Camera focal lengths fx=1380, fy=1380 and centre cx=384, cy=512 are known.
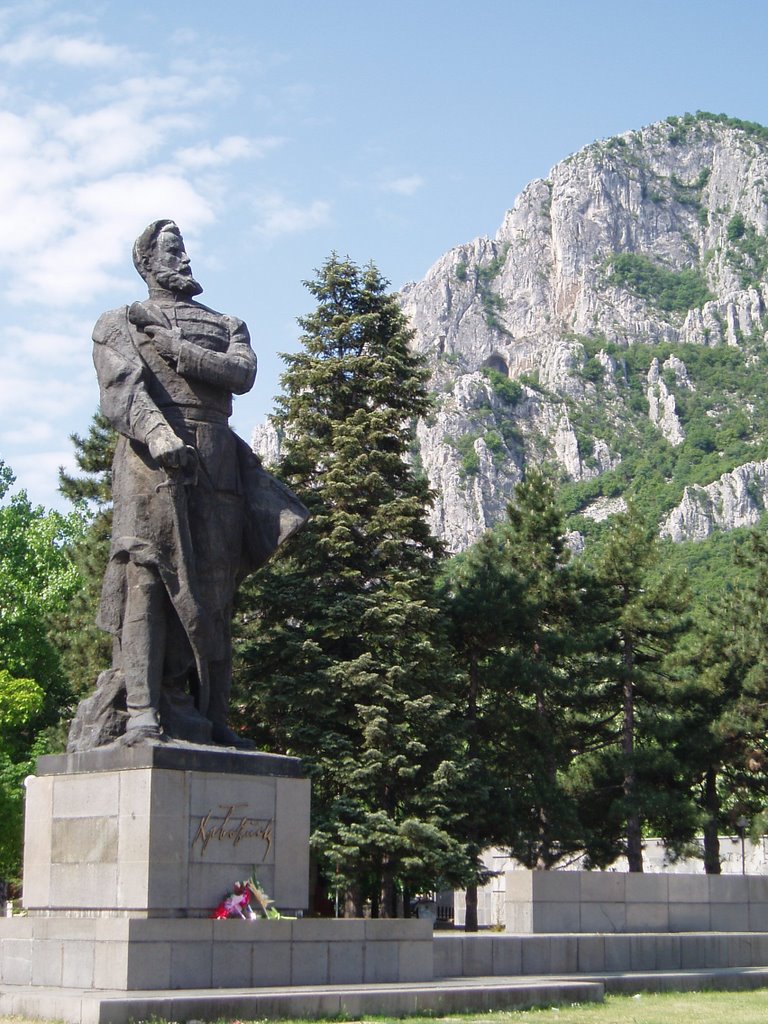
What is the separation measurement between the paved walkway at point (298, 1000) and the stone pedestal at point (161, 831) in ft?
2.73

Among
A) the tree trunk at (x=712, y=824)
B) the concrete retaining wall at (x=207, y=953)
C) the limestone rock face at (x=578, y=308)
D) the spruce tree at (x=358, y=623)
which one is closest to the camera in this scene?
the concrete retaining wall at (x=207, y=953)

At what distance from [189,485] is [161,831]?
9.52 feet

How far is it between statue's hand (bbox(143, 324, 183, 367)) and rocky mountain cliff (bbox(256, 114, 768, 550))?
93.2 metres

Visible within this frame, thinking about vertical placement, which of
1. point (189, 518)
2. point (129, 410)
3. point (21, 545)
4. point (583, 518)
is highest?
point (583, 518)

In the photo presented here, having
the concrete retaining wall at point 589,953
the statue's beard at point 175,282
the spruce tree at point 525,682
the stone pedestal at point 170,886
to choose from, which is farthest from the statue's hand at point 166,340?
the spruce tree at point 525,682

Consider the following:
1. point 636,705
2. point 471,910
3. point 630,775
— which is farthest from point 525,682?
point 471,910

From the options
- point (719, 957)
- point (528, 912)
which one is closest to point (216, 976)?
point (528, 912)

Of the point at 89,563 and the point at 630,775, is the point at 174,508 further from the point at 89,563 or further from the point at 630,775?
the point at 630,775

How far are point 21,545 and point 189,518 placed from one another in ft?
91.1

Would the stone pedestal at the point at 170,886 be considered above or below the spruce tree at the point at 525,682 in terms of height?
below

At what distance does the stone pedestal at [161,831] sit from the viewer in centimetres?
1023

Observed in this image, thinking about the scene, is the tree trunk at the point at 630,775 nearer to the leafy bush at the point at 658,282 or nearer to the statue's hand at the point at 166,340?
the statue's hand at the point at 166,340

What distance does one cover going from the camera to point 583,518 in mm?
114125

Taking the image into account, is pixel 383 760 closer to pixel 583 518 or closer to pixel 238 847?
pixel 238 847
